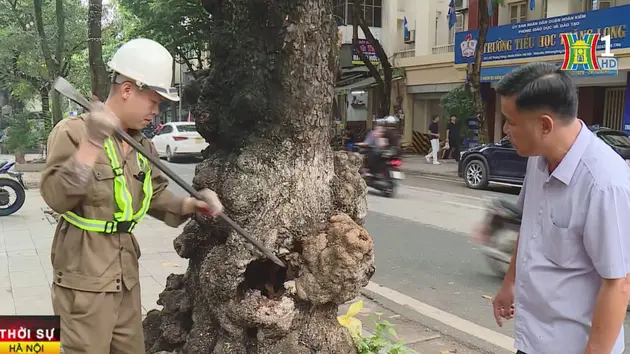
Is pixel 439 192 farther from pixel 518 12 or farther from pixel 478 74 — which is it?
pixel 518 12

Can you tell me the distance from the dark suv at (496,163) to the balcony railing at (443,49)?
9139 millimetres

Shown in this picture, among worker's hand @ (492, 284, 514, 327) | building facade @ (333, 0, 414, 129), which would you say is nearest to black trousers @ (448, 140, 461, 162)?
building facade @ (333, 0, 414, 129)

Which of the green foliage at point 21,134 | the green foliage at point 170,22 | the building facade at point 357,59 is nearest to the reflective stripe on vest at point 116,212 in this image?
the green foliage at point 21,134

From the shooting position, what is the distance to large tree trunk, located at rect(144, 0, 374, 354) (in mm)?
2963

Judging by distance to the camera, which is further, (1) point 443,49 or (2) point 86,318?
(1) point 443,49

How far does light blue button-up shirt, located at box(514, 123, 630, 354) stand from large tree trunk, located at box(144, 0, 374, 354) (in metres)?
1.02

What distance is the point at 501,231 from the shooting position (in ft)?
19.1

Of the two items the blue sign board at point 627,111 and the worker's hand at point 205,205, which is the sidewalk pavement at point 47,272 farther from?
the blue sign board at point 627,111

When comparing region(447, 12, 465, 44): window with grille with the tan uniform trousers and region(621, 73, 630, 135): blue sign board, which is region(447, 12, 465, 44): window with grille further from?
the tan uniform trousers

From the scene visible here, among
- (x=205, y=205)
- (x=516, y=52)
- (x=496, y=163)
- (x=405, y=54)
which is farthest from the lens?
(x=405, y=54)

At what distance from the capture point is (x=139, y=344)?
2.54m

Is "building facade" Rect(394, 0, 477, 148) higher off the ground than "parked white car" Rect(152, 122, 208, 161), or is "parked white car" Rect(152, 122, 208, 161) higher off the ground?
"building facade" Rect(394, 0, 477, 148)

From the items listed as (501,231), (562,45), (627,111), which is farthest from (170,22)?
(501,231)

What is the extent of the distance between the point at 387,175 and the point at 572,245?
953 centimetres
